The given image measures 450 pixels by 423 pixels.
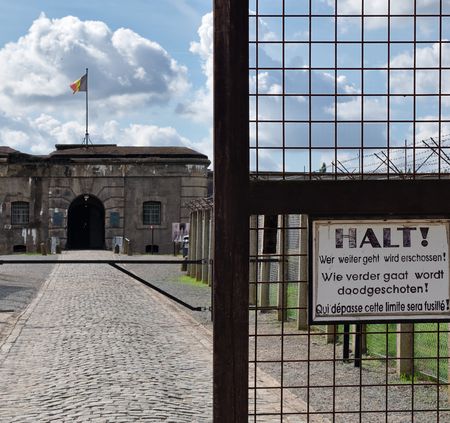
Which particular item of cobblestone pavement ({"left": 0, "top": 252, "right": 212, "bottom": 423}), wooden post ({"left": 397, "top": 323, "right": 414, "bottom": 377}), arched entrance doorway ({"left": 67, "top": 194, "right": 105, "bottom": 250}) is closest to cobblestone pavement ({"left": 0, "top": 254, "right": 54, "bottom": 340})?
cobblestone pavement ({"left": 0, "top": 252, "right": 212, "bottom": 423})

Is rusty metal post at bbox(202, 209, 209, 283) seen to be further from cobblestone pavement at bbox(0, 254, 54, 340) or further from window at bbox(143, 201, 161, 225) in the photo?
window at bbox(143, 201, 161, 225)

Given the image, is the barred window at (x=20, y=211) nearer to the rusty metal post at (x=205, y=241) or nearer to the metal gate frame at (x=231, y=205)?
the rusty metal post at (x=205, y=241)

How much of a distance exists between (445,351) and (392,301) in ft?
20.0

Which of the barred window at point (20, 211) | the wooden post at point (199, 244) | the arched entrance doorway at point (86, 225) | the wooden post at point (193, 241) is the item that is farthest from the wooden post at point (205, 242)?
the arched entrance doorway at point (86, 225)

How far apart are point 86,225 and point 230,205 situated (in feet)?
144

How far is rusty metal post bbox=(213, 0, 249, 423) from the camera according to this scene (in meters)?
4.84

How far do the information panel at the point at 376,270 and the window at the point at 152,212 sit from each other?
40.5 meters

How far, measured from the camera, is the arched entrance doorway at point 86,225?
47.5m

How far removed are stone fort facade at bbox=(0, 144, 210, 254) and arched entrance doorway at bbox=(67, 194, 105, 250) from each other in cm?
155

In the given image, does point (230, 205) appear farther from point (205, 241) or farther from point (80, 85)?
point (80, 85)

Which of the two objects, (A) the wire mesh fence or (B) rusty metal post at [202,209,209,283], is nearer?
(A) the wire mesh fence

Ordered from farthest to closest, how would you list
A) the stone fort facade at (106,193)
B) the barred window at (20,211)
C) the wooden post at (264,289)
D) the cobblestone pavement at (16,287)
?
the barred window at (20,211) < the stone fort facade at (106,193) < the wooden post at (264,289) < the cobblestone pavement at (16,287)

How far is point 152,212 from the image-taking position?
4569 cm

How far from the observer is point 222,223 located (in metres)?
4.86
